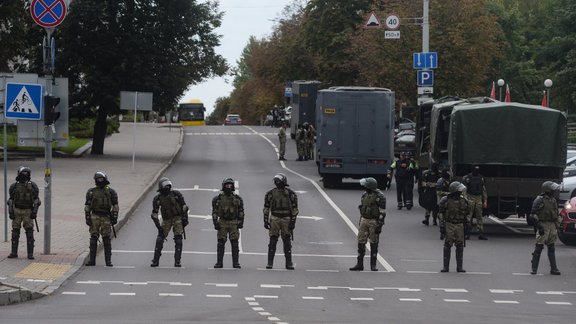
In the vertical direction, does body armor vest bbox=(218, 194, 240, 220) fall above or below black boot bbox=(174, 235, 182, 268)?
above

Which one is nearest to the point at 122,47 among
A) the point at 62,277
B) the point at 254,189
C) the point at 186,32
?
the point at 186,32

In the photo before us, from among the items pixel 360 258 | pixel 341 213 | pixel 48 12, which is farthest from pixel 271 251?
pixel 341 213

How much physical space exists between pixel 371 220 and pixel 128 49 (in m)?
32.2

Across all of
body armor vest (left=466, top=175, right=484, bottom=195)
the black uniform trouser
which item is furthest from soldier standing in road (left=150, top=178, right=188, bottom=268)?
the black uniform trouser

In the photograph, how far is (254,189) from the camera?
3975cm

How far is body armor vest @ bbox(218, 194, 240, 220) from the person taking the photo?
870 inches

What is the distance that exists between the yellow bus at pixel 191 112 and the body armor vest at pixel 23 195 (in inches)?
3053

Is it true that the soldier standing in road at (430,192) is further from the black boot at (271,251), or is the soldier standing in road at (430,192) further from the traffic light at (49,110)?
the traffic light at (49,110)

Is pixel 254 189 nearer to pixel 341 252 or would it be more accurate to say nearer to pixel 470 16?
pixel 341 252

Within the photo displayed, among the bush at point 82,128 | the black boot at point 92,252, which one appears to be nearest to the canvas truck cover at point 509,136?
the black boot at point 92,252

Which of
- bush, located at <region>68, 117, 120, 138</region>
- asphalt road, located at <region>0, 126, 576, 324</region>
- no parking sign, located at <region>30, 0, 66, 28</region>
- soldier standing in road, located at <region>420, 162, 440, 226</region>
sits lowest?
asphalt road, located at <region>0, 126, 576, 324</region>

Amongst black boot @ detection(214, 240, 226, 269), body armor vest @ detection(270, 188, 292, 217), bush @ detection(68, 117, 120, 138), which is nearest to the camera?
black boot @ detection(214, 240, 226, 269)

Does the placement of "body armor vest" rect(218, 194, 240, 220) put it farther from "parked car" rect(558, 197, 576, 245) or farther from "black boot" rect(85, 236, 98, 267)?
"parked car" rect(558, 197, 576, 245)

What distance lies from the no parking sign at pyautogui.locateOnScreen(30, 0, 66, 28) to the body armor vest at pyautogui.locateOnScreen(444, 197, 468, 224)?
324 inches
